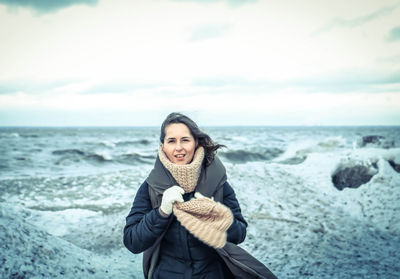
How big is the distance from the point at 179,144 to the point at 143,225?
707 millimetres

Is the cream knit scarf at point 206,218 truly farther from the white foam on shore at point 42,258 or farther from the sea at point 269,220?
the white foam on shore at point 42,258

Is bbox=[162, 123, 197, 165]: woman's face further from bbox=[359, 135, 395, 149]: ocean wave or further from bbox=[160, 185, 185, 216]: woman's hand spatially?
bbox=[359, 135, 395, 149]: ocean wave

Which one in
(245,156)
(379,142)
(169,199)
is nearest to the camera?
(169,199)

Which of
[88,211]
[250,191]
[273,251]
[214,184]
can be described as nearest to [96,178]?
[88,211]

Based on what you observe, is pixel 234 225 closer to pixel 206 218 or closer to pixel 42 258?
pixel 206 218

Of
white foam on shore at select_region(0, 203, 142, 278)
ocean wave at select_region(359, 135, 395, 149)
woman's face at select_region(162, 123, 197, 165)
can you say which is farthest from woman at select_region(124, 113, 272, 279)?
ocean wave at select_region(359, 135, 395, 149)

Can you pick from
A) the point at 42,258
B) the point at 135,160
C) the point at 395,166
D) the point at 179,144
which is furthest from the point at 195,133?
the point at 135,160

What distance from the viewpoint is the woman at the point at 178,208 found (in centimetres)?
207

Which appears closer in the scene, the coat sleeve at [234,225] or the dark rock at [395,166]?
the coat sleeve at [234,225]

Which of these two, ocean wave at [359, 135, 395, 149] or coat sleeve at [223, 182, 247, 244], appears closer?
coat sleeve at [223, 182, 247, 244]

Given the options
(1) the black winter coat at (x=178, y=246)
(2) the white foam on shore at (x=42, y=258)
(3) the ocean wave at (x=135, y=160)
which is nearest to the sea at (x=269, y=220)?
(2) the white foam on shore at (x=42, y=258)

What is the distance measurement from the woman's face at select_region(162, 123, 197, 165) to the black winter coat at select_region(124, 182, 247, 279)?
31cm

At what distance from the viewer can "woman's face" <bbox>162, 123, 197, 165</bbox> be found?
7.50 ft

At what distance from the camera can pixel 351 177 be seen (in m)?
7.58
